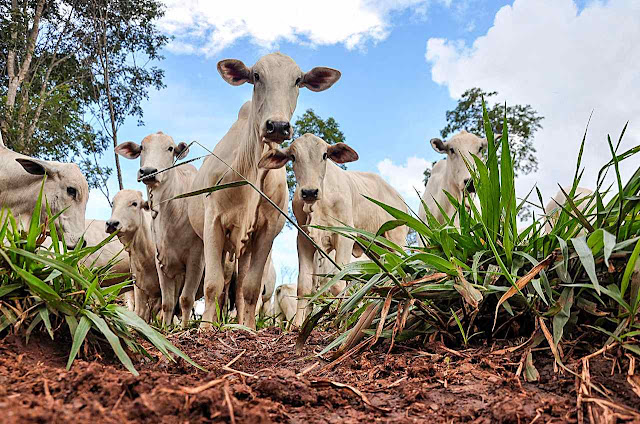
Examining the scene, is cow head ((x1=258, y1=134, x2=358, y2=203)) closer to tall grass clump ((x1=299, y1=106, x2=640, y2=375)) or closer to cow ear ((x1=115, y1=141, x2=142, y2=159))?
tall grass clump ((x1=299, y1=106, x2=640, y2=375))

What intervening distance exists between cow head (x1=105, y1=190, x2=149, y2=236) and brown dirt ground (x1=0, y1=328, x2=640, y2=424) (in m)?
6.16

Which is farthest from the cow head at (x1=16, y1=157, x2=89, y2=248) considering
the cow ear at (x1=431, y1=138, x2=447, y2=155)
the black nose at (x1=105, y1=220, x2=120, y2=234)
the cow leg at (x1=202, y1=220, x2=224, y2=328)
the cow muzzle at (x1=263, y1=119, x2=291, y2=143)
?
the cow ear at (x1=431, y1=138, x2=447, y2=155)

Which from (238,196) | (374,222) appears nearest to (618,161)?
(238,196)

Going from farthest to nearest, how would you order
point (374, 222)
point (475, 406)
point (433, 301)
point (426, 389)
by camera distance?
point (374, 222), point (433, 301), point (426, 389), point (475, 406)

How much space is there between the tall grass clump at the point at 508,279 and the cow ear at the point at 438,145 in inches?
222

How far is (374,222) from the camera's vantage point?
775cm

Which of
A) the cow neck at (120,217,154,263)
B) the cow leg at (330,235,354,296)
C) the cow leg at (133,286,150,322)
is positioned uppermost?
the cow neck at (120,217,154,263)

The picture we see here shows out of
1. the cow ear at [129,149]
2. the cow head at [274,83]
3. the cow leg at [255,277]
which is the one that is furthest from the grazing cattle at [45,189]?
the cow head at [274,83]

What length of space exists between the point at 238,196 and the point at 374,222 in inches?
115

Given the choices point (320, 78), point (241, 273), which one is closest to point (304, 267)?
point (241, 273)

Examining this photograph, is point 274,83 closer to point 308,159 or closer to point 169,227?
point 308,159

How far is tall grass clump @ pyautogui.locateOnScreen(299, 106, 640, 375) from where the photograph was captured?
202 centimetres

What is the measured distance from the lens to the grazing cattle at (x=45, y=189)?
21.9 feet

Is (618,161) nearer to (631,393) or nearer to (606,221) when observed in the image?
(606,221)
